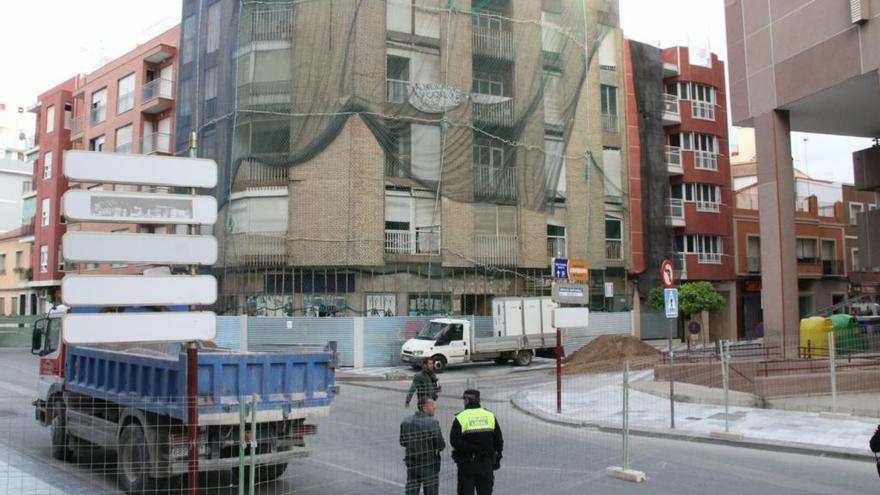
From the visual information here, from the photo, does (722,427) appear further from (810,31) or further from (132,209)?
(810,31)

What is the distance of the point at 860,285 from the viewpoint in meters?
44.2

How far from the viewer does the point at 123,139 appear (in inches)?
1638

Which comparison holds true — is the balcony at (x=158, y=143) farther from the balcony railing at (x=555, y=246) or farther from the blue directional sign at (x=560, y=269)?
the blue directional sign at (x=560, y=269)

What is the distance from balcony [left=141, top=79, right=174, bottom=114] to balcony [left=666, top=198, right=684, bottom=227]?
27.8 meters

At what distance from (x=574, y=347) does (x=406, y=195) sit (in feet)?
33.3

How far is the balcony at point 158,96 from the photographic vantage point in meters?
38.5

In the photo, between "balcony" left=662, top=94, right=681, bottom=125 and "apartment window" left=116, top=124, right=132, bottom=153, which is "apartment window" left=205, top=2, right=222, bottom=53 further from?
A: "balcony" left=662, top=94, right=681, bottom=125

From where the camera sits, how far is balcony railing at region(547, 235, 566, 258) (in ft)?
111

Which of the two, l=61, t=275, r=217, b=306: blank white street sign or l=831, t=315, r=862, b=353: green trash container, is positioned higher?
l=61, t=275, r=217, b=306: blank white street sign

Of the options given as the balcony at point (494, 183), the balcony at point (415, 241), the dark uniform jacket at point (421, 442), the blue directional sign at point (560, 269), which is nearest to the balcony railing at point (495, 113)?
the balcony at point (494, 183)

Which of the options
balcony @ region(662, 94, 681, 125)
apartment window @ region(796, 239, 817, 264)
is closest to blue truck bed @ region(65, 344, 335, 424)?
balcony @ region(662, 94, 681, 125)

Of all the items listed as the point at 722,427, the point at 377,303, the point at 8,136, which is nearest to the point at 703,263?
the point at 377,303

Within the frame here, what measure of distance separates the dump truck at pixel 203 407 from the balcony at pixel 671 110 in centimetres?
3607

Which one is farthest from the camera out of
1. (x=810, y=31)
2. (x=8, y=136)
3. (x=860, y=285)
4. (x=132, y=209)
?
(x=8, y=136)
